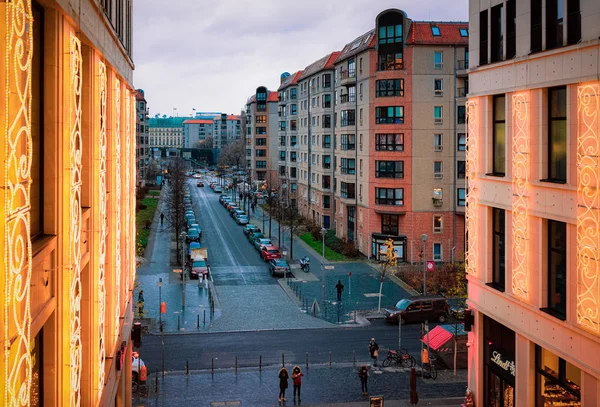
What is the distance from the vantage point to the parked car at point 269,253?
5744cm

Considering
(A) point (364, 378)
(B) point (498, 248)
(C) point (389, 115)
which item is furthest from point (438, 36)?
(B) point (498, 248)

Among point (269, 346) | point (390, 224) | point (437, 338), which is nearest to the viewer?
point (437, 338)

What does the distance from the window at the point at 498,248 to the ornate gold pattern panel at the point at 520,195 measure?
123 centimetres

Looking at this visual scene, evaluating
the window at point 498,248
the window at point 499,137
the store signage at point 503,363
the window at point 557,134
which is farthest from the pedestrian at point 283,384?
the window at point 557,134

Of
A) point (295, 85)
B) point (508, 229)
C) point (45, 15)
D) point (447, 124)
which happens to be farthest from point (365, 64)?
point (45, 15)

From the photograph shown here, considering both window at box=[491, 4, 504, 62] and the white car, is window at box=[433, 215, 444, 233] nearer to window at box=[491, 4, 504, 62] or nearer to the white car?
the white car

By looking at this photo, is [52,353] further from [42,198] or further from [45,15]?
[45,15]

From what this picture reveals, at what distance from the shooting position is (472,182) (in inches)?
838

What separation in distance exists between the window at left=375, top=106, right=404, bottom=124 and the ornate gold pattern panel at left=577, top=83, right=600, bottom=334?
4064 centimetres

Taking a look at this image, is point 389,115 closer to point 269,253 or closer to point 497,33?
point 269,253

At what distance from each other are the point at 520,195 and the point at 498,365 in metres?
5.52

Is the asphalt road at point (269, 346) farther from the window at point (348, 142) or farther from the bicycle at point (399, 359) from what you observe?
the window at point (348, 142)

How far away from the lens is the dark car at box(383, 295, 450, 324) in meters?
37.6

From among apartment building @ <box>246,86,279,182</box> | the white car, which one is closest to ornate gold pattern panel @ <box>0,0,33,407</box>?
the white car
